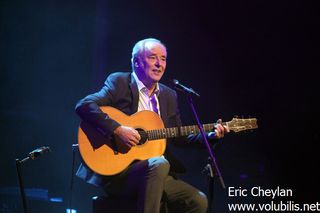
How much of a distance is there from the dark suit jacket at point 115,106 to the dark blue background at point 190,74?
162cm

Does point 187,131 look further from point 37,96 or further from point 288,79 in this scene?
point 37,96

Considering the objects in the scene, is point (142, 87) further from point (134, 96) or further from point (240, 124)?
point (240, 124)

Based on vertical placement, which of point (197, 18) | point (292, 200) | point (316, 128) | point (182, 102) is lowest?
point (292, 200)

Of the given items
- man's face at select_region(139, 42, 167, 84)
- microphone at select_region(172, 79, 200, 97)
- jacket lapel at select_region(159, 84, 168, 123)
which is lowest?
jacket lapel at select_region(159, 84, 168, 123)

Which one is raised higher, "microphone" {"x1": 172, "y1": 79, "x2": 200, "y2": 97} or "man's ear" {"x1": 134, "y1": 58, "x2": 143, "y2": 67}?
"man's ear" {"x1": 134, "y1": 58, "x2": 143, "y2": 67}

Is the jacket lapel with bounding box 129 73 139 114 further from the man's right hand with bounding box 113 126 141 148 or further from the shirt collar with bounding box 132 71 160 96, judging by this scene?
the man's right hand with bounding box 113 126 141 148

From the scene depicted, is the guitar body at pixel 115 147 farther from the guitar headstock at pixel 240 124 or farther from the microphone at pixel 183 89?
the guitar headstock at pixel 240 124

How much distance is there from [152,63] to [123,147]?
2.96ft

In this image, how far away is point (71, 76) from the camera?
19.7ft

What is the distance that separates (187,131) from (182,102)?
2.00m

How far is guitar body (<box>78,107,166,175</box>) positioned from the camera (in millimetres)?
3463

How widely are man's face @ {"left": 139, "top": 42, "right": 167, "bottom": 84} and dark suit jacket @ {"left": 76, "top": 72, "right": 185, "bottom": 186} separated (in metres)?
0.14

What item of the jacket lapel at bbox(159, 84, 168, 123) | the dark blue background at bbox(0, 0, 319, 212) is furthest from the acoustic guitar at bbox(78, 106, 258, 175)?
the dark blue background at bbox(0, 0, 319, 212)

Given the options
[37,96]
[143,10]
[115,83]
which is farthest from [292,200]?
[37,96]
